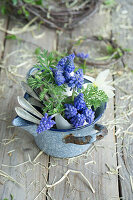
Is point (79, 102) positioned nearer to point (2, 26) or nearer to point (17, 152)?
point (17, 152)

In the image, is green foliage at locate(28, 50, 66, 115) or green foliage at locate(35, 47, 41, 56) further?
green foliage at locate(35, 47, 41, 56)

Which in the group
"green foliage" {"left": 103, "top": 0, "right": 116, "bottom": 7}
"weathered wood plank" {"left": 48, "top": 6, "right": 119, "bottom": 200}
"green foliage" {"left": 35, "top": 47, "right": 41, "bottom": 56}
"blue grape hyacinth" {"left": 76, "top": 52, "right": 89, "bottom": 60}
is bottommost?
"weathered wood plank" {"left": 48, "top": 6, "right": 119, "bottom": 200}

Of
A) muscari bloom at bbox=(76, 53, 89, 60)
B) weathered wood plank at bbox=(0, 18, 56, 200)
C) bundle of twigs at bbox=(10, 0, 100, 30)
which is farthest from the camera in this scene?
bundle of twigs at bbox=(10, 0, 100, 30)

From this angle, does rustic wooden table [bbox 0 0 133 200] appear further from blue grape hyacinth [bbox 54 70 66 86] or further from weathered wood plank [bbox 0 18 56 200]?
blue grape hyacinth [bbox 54 70 66 86]

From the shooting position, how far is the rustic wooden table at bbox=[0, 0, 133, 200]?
3.12 feet

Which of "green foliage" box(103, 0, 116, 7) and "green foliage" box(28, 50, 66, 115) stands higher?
"green foliage" box(103, 0, 116, 7)

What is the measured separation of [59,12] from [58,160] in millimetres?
799

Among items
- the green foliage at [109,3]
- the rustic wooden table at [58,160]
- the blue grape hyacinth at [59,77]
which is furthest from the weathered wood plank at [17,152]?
the green foliage at [109,3]

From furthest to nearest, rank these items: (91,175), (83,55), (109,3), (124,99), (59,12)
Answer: (109,3) → (59,12) → (83,55) → (124,99) → (91,175)

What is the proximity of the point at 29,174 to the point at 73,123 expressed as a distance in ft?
0.79

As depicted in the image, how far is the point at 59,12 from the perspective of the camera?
1.51 meters

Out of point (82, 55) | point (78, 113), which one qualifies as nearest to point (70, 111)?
point (78, 113)

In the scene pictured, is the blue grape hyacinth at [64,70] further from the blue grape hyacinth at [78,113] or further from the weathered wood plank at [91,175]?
the weathered wood plank at [91,175]

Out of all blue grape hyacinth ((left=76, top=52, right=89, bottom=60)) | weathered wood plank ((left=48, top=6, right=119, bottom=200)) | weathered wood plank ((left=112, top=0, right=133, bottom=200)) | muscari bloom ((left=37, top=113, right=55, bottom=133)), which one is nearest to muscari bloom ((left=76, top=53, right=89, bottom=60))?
blue grape hyacinth ((left=76, top=52, right=89, bottom=60))
